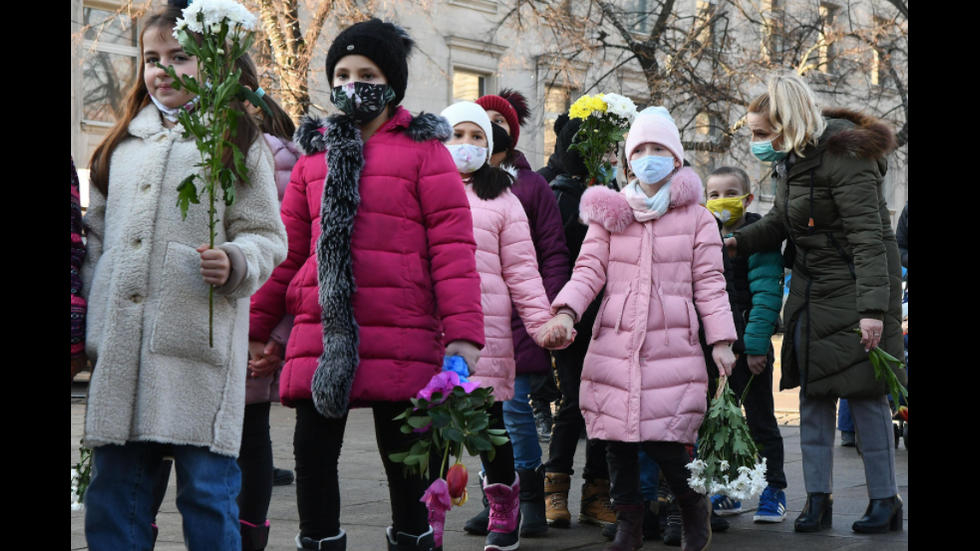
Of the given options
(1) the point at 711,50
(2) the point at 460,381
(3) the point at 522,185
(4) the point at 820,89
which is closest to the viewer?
(2) the point at 460,381

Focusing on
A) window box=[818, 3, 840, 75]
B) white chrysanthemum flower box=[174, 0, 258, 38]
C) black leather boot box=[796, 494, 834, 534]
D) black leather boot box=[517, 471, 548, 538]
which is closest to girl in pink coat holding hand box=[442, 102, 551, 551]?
black leather boot box=[517, 471, 548, 538]

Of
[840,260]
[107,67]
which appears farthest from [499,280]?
[107,67]

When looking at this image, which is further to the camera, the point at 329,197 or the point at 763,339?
the point at 763,339

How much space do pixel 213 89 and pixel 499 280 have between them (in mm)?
2062

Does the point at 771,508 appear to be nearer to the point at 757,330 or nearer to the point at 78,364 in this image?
the point at 757,330

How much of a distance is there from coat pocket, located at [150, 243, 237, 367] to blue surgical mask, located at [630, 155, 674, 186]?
7.70ft

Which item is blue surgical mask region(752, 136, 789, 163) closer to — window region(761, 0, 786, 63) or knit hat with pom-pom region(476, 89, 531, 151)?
knit hat with pom-pom region(476, 89, 531, 151)

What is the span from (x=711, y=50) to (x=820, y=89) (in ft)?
16.0

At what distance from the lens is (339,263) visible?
379cm

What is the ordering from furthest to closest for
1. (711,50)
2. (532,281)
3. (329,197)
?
(711,50)
(532,281)
(329,197)
